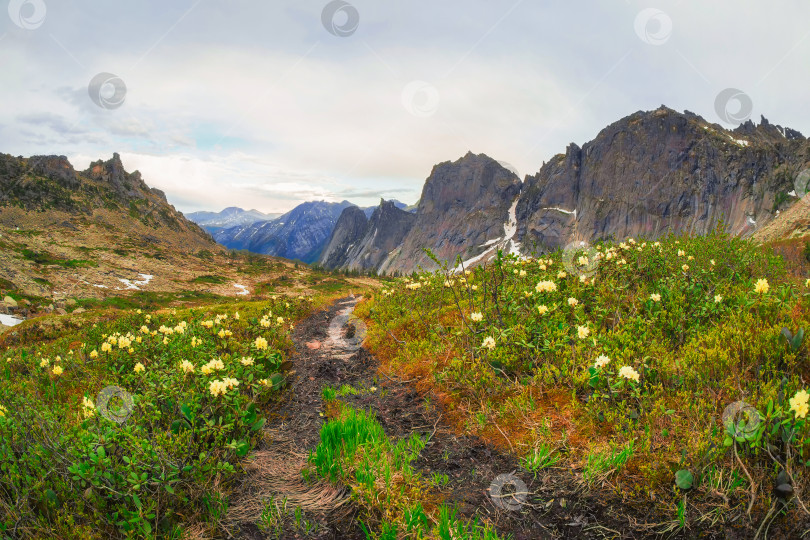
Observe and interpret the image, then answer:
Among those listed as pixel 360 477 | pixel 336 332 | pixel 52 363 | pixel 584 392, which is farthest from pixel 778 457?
pixel 336 332

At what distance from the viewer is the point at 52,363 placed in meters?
7.05

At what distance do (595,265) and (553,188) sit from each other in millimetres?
205975

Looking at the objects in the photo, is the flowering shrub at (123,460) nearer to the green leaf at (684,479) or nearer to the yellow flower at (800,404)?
the green leaf at (684,479)

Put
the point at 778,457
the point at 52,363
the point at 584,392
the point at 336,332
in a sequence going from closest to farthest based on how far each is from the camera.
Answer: the point at 778,457, the point at 584,392, the point at 52,363, the point at 336,332

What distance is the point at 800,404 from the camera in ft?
8.29

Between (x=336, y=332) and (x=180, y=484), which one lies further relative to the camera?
(x=336, y=332)

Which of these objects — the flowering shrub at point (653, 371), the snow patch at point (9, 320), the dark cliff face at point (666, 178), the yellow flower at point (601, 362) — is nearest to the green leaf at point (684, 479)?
the flowering shrub at point (653, 371)

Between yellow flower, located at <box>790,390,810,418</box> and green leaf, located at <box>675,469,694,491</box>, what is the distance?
2.71 ft

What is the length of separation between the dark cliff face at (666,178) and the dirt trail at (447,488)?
13321cm

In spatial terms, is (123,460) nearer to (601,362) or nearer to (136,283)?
(601,362)

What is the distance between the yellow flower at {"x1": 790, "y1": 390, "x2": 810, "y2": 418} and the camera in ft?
8.20

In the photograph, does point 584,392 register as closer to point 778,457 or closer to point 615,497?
point 615,497

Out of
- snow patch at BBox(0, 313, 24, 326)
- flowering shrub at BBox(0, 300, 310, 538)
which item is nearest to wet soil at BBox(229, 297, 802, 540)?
flowering shrub at BBox(0, 300, 310, 538)

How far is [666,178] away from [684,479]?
194 meters
